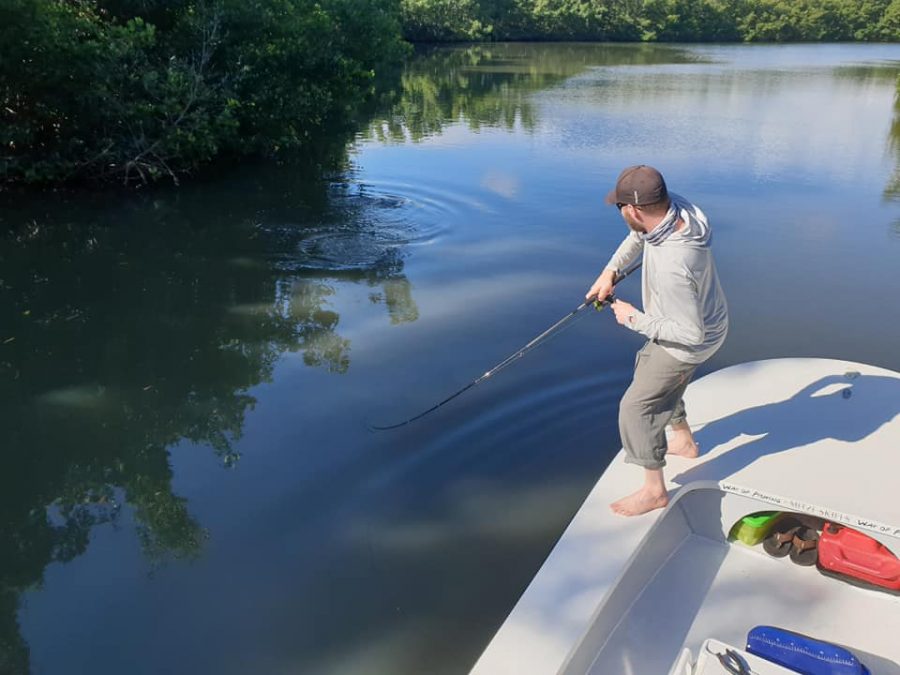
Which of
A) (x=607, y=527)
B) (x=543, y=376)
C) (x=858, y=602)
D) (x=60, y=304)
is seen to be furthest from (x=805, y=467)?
(x=60, y=304)

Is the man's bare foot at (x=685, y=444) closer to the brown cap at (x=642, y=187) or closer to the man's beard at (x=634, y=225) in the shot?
the man's beard at (x=634, y=225)

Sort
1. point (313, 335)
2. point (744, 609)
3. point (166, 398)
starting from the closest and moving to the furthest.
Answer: point (744, 609)
point (166, 398)
point (313, 335)

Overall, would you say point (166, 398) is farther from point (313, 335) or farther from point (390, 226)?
point (390, 226)

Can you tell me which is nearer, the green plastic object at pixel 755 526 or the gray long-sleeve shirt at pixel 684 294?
the gray long-sleeve shirt at pixel 684 294

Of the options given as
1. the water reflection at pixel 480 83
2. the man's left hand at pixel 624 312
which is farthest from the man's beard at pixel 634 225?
the water reflection at pixel 480 83

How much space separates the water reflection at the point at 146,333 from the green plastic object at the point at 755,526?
10.3 ft

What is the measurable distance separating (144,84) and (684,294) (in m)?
10.5

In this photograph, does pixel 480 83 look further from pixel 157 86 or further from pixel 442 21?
pixel 442 21

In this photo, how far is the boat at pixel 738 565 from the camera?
3.08 metres

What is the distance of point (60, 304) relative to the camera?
8086 millimetres

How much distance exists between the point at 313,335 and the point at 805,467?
484 centimetres

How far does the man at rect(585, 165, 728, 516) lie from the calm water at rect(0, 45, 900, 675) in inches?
39.8

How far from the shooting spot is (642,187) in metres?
3.38

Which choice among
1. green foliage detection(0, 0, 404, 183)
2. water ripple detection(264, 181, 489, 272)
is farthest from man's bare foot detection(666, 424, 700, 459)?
green foliage detection(0, 0, 404, 183)
